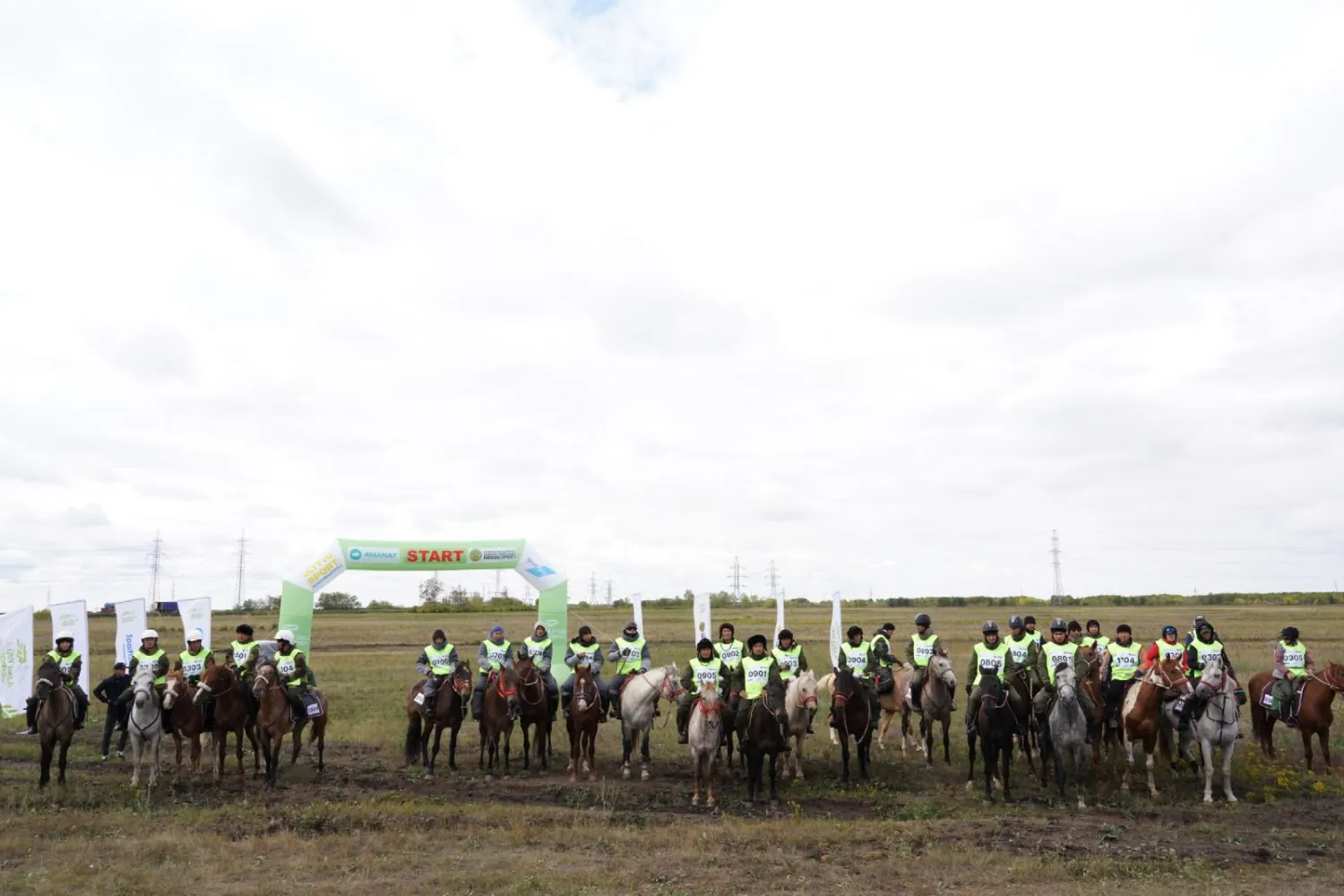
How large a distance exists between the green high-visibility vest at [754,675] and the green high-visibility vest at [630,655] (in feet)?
10.8

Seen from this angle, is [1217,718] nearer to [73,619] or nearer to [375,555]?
[375,555]

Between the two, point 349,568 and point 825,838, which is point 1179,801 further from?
point 349,568

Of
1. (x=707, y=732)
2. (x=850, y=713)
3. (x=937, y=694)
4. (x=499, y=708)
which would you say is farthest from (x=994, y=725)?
(x=499, y=708)

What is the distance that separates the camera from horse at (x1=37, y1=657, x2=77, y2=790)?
14.5m

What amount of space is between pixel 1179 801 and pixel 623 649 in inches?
381

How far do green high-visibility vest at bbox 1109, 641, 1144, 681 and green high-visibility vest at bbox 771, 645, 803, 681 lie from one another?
18.3 feet

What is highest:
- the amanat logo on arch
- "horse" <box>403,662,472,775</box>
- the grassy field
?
the amanat logo on arch

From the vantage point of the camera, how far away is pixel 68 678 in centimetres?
1564

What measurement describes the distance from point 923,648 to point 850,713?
95.5 inches

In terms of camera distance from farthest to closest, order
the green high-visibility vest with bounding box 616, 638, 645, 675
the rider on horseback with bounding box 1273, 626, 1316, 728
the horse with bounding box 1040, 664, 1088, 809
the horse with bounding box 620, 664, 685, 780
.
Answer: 1. the green high-visibility vest with bounding box 616, 638, 645, 675
2. the horse with bounding box 620, 664, 685, 780
3. the rider on horseback with bounding box 1273, 626, 1316, 728
4. the horse with bounding box 1040, 664, 1088, 809

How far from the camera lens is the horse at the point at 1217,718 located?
13.9m

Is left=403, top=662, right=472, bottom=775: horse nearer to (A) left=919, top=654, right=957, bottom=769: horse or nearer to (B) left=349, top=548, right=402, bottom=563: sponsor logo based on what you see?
(A) left=919, top=654, right=957, bottom=769: horse

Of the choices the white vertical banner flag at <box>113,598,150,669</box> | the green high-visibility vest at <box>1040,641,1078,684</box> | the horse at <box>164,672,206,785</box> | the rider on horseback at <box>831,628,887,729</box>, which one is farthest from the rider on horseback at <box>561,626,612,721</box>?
the white vertical banner flag at <box>113,598,150,669</box>

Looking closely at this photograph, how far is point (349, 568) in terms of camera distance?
25.1m
